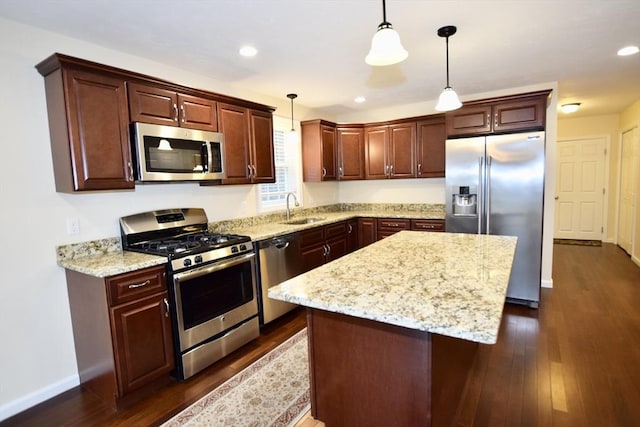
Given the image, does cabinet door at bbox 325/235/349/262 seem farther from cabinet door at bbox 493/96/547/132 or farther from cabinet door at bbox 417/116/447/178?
cabinet door at bbox 493/96/547/132

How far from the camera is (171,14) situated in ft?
6.79

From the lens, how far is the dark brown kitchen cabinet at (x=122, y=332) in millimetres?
2102

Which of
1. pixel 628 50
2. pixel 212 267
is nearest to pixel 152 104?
pixel 212 267

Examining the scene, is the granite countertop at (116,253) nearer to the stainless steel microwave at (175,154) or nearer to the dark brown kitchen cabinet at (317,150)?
the stainless steel microwave at (175,154)

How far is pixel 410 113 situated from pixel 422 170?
0.88 metres

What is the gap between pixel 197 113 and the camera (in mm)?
2900

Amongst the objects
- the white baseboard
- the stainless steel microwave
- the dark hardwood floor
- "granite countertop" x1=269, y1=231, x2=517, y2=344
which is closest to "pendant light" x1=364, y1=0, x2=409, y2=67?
"granite countertop" x1=269, y1=231, x2=517, y2=344

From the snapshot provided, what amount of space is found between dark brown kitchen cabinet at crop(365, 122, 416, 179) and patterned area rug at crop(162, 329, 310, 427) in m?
2.93

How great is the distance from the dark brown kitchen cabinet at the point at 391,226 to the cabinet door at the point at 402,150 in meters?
0.66

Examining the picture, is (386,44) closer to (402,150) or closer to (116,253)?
(116,253)

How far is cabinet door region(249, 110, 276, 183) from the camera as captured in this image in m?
3.43

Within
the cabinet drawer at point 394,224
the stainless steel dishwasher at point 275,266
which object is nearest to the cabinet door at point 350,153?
the cabinet drawer at point 394,224

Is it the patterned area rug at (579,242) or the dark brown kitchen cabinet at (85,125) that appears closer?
the dark brown kitchen cabinet at (85,125)

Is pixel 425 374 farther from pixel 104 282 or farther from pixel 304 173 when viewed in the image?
pixel 304 173
